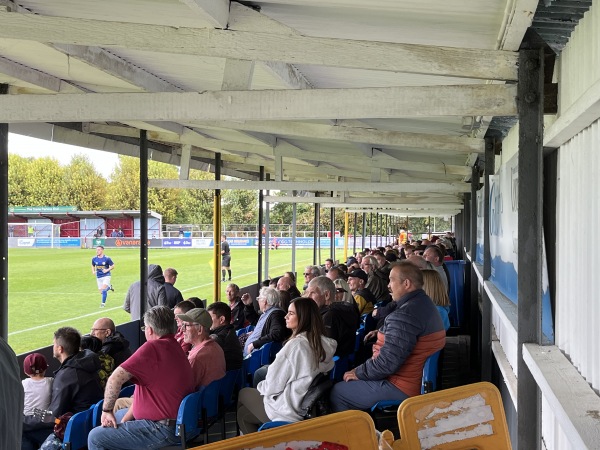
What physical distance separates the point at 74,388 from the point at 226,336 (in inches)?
50.5

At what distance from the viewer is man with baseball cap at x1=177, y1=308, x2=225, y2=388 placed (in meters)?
5.01

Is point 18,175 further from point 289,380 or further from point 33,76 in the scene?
point 289,380

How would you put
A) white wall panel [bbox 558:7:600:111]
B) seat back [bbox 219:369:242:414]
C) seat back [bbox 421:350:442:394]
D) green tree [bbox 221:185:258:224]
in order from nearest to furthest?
white wall panel [bbox 558:7:600:111], seat back [bbox 421:350:442:394], seat back [bbox 219:369:242:414], green tree [bbox 221:185:258:224]

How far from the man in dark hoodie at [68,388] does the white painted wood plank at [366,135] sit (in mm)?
2069

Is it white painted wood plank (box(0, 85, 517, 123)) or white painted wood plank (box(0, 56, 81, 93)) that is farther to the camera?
white painted wood plank (box(0, 56, 81, 93))

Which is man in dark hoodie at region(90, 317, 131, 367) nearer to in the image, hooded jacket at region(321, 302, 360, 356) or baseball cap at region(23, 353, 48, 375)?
baseball cap at region(23, 353, 48, 375)

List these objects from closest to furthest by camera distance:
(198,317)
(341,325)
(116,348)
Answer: (198,317) < (116,348) < (341,325)

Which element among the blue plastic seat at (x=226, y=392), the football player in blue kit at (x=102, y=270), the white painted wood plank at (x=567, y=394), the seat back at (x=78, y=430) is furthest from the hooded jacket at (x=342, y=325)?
the football player in blue kit at (x=102, y=270)

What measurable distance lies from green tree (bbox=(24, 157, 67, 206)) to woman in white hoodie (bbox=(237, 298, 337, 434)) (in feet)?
207

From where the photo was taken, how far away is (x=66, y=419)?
187 inches

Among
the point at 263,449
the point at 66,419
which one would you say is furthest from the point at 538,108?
the point at 66,419

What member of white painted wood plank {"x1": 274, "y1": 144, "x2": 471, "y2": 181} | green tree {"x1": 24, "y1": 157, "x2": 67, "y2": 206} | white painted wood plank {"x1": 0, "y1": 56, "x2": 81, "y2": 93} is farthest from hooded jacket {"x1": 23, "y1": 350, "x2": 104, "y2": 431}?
green tree {"x1": 24, "y1": 157, "x2": 67, "y2": 206}

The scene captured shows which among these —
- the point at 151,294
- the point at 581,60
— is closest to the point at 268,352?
the point at 151,294

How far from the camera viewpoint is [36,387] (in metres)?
4.95
